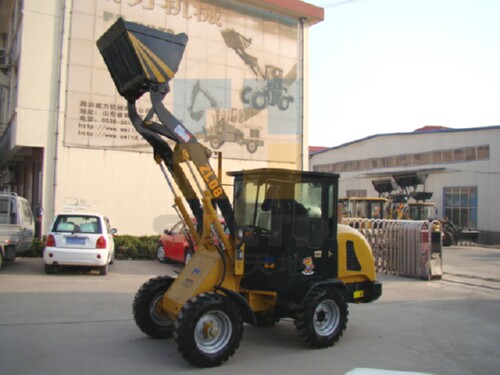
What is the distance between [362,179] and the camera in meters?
36.4

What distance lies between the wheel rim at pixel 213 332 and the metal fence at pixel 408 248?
8668 mm

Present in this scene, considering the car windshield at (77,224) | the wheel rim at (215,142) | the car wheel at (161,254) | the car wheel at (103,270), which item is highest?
the wheel rim at (215,142)

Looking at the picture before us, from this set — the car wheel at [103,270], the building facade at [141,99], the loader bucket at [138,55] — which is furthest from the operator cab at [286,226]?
the building facade at [141,99]

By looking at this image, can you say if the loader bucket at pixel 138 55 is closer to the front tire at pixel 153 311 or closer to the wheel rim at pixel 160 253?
the front tire at pixel 153 311

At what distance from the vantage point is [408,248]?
1343 centimetres

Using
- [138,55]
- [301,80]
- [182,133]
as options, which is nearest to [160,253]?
[182,133]

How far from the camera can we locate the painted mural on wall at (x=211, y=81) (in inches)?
647

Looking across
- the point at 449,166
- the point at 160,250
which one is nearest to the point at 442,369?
the point at 160,250

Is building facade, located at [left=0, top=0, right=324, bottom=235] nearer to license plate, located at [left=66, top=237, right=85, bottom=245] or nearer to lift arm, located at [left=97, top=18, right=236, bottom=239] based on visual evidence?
license plate, located at [left=66, top=237, right=85, bottom=245]

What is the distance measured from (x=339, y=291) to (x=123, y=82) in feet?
12.8

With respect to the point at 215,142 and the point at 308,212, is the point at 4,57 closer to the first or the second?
the point at 215,142

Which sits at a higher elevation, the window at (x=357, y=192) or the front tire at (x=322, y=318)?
the window at (x=357, y=192)

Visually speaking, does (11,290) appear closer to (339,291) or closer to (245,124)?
(339,291)

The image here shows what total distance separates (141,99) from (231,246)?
10866 mm
